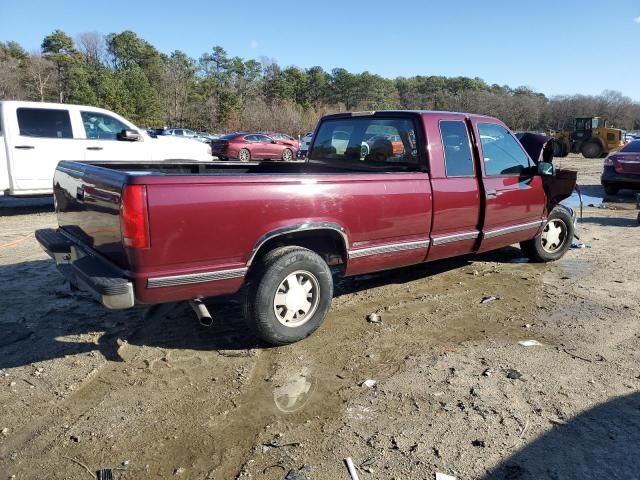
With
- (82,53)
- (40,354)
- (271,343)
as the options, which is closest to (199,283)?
(271,343)

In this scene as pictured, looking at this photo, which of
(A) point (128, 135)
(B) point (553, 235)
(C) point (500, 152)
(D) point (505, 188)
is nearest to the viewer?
(D) point (505, 188)

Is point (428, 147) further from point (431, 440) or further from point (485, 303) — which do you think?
point (431, 440)

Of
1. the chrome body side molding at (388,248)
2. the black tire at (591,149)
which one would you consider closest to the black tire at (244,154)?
the black tire at (591,149)

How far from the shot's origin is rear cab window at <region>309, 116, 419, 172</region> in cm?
488

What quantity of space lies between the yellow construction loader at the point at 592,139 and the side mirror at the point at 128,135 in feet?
84.6

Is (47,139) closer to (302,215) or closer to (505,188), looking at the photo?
(302,215)

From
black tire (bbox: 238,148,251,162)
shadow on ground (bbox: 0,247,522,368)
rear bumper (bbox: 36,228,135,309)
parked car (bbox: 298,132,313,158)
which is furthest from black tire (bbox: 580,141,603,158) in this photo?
rear bumper (bbox: 36,228,135,309)

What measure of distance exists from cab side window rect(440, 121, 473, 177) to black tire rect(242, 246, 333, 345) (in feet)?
5.93

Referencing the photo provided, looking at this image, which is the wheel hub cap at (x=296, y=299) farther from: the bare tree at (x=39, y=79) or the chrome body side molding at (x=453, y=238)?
the bare tree at (x=39, y=79)

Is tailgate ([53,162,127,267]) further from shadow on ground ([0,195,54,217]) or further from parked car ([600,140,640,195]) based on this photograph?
parked car ([600,140,640,195])

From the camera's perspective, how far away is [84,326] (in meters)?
4.29

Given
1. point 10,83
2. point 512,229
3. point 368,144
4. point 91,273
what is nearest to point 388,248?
point 368,144

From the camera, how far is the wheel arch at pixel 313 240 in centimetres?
366

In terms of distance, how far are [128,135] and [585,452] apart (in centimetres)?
928
